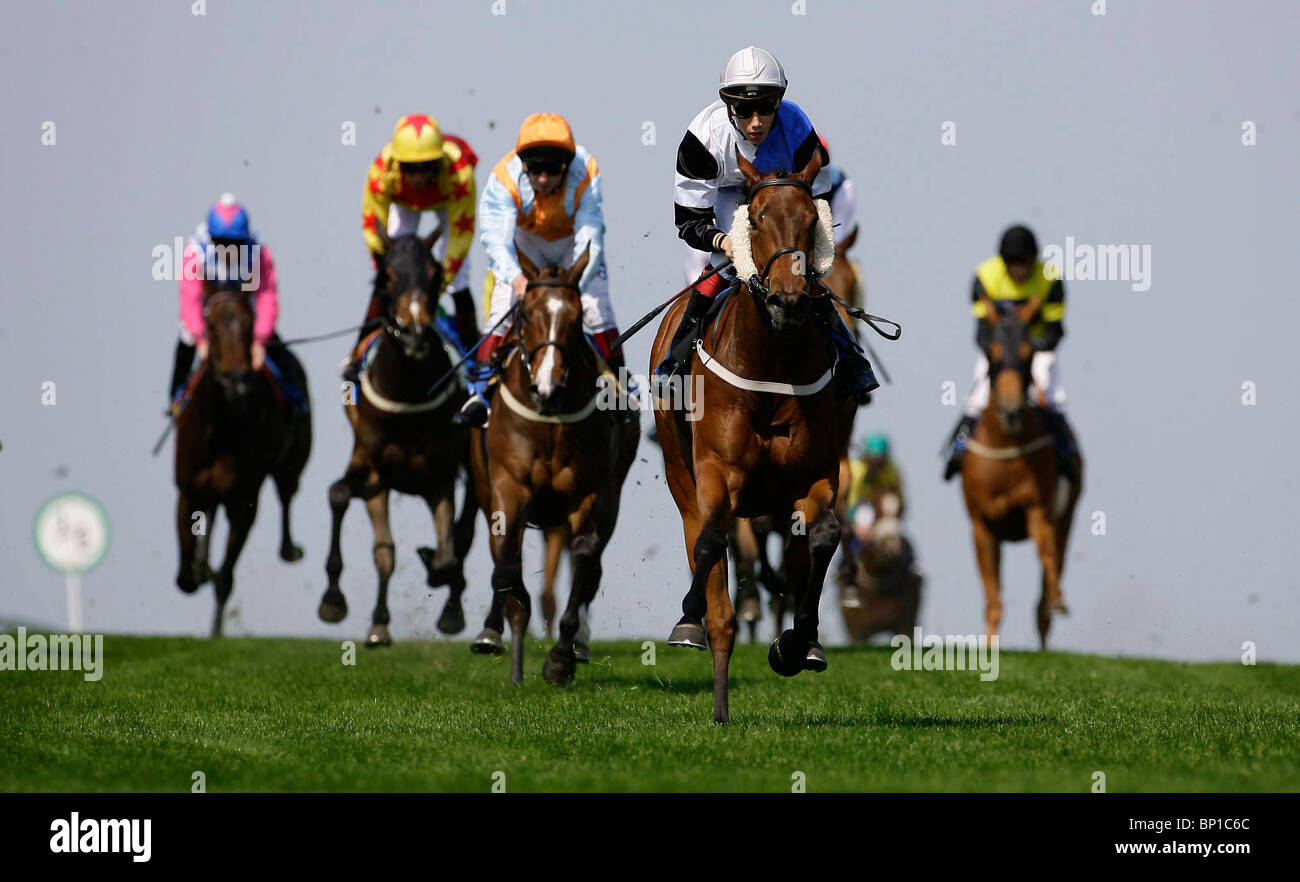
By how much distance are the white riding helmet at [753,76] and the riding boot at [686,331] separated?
106cm

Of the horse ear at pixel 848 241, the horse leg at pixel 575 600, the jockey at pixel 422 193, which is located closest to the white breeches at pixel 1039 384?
the horse ear at pixel 848 241

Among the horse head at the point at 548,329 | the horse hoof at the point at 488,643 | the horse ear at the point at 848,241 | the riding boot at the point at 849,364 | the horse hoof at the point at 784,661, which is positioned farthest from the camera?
the horse ear at the point at 848,241

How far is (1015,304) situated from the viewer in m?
18.9

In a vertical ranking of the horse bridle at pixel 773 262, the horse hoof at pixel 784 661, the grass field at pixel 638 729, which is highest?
the horse bridle at pixel 773 262

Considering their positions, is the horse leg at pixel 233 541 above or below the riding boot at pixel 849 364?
below

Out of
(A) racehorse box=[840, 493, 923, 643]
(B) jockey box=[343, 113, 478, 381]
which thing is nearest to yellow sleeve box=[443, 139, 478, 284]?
(B) jockey box=[343, 113, 478, 381]

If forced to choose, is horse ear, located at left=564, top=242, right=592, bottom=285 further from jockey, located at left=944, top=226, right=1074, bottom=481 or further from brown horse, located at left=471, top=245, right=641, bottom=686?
jockey, located at left=944, top=226, right=1074, bottom=481

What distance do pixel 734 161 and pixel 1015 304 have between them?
8728 millimetres

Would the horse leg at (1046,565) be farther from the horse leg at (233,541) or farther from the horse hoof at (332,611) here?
the horse leg at (233,541)

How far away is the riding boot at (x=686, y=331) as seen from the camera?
10594 millimetres

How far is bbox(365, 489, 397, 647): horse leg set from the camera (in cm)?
1525

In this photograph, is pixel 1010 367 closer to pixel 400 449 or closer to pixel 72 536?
pixel 400 449
